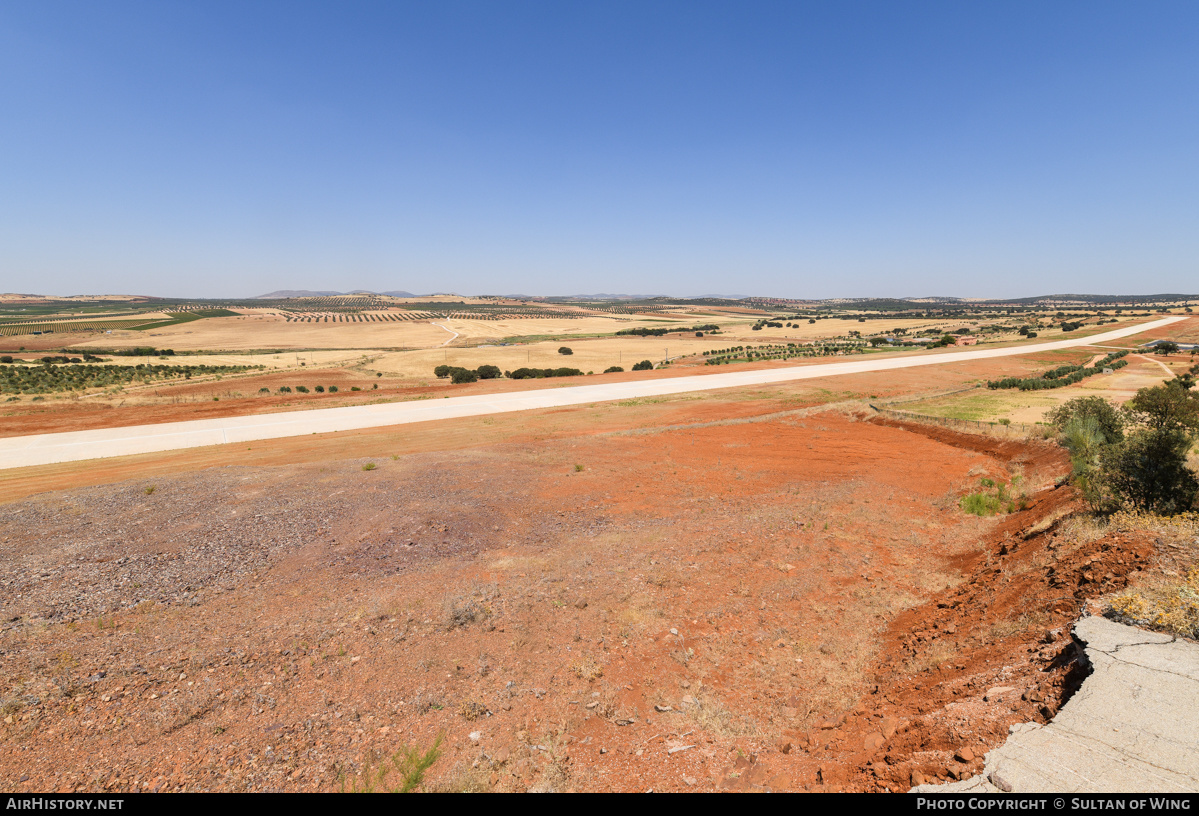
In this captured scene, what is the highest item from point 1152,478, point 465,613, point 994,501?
point 1152,478

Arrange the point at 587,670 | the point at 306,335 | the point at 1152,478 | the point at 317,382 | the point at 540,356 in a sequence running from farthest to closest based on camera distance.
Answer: the point at 306,335 → the point at 540,356 → the point at 317,382 → the point at 1152,478 → the point at 587,670

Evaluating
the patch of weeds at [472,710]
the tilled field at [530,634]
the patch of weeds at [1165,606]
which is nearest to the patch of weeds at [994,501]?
the tilled field at [530,634]

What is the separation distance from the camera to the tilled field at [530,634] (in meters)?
5.73

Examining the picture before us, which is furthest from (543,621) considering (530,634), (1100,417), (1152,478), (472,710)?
(1100,417)

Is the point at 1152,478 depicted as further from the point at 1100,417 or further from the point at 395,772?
the point at 395,772

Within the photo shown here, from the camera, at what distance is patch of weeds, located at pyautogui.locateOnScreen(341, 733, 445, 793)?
544 cm

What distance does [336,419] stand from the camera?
104ft

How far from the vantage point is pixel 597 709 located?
680 centimetres

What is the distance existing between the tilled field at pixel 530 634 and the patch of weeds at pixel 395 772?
90mm

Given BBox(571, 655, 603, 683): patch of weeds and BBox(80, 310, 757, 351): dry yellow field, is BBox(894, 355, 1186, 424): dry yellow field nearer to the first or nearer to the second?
BBox(571, 655, 603, 683): patch of weeds

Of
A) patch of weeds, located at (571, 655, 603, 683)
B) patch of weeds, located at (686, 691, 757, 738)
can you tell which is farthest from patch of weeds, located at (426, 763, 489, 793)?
patch of weeds, located at (686, 691, 757, 738)

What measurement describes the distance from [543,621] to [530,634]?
41cm

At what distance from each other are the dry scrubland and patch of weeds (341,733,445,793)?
11cm

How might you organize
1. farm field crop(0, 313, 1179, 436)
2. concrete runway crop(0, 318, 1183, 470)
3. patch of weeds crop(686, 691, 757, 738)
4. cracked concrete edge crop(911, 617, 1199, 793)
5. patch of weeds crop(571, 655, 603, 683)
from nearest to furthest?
cracked concrete edge crop(911, 617, 1199, 793) → patch of weeds crop(686, 691, 757, 738) → patch of weeds crop(571, 655, 603, 683) → concrete runway crop(0, 318, 1183, 470) → farm field crop(0, 313, 1179, 436)
